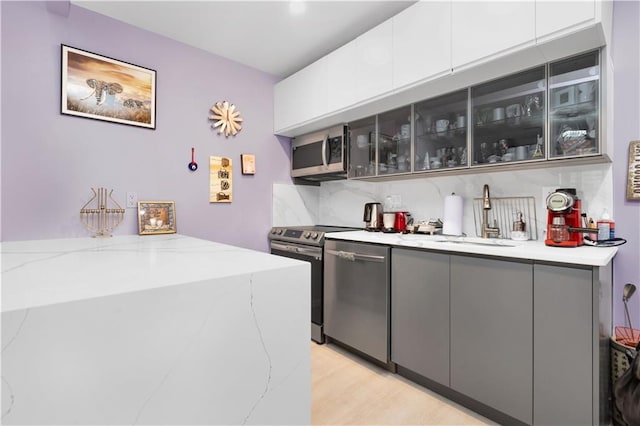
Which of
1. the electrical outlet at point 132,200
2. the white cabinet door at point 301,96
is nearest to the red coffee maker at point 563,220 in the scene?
the white cabinet door at point 301,96

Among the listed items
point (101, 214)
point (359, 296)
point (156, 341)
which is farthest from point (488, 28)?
point (101, 214)

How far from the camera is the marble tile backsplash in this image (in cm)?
185

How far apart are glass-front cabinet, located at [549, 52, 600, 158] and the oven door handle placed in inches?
66.7

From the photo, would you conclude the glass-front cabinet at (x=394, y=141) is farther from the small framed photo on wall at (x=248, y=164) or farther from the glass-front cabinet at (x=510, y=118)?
the small framed photo on wall at (x=248, y=164)

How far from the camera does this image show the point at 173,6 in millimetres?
2191

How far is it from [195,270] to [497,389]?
162 cm

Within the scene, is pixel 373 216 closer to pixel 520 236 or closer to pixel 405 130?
pixel 405 130

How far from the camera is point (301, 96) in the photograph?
291 cm

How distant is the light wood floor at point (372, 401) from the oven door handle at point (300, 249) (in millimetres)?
826

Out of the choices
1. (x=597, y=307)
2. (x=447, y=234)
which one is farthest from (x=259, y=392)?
(x=447, y=234)

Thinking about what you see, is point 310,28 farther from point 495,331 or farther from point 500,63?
point 495,331

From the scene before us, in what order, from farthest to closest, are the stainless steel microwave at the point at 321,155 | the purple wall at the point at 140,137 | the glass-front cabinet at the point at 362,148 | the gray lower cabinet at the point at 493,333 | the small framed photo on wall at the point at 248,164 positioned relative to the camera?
the small framed photo on wall at the point at 248,164 → the stainless steel microwave at the point at 321,155 → the glass-front cabinet at the point at 362,148 → the purple wall at the point at 140,137 → the gray lower cabinet at the point at 493,333

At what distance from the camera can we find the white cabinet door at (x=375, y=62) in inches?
86.0

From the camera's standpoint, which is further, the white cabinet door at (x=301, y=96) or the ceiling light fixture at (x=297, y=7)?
the white cabinet door at (x=301, y=96)
